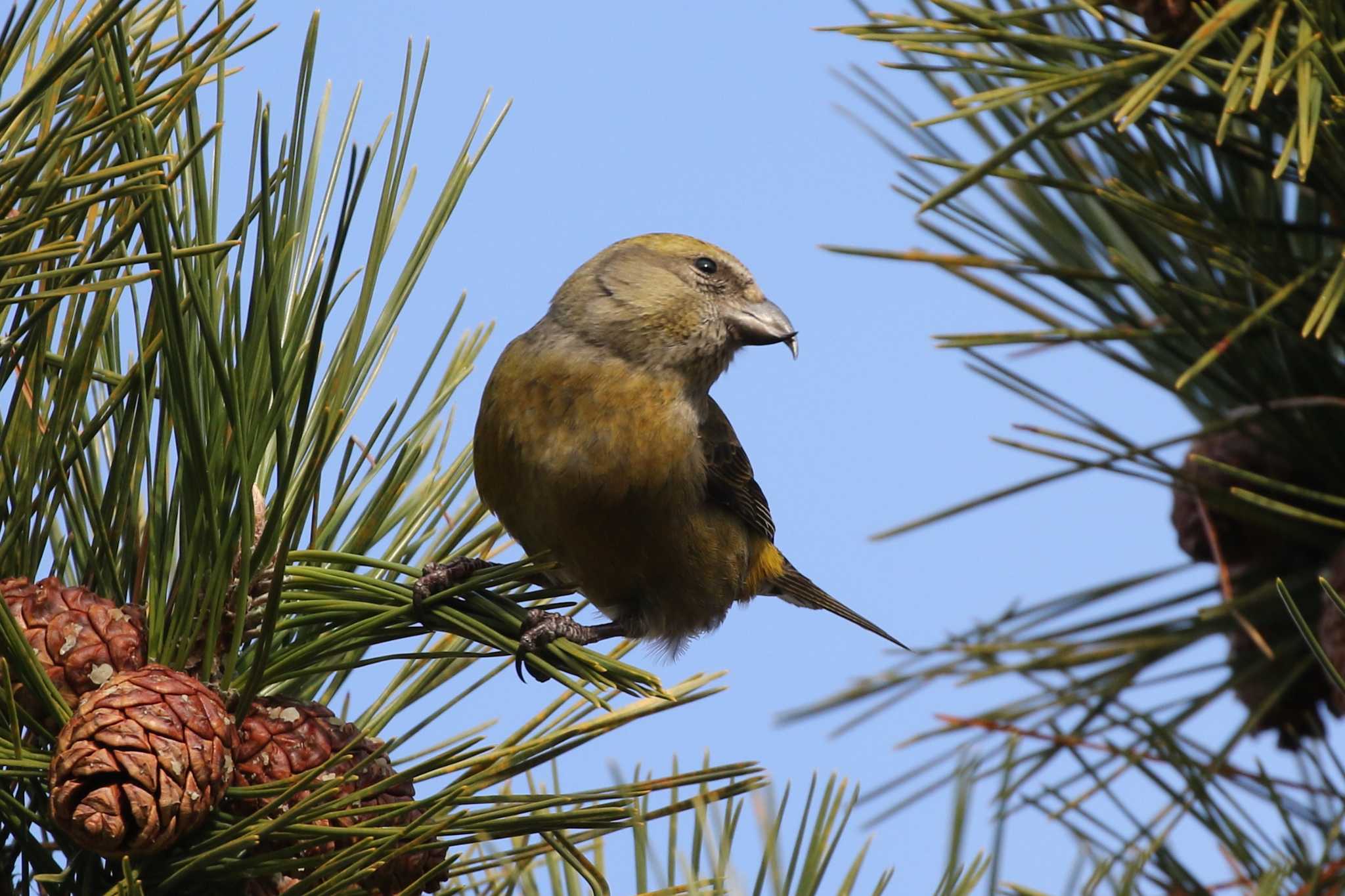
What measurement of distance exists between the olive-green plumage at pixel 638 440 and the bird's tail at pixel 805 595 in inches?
16.4

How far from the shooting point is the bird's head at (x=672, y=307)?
424 centimetres

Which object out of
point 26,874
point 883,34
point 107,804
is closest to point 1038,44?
point 883,34

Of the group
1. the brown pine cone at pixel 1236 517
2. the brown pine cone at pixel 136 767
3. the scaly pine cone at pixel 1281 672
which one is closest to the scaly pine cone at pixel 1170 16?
the brown pine cone at pixel 1236 517

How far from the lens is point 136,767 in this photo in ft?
6.24

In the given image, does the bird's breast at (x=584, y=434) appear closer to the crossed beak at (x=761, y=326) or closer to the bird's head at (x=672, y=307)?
the bird's head at (x=672, y=307)

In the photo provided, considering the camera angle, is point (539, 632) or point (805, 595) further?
point (805, 595)

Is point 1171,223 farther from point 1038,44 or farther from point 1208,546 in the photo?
point 1208,546

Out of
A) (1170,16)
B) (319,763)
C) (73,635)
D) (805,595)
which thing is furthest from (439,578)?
(805,595)

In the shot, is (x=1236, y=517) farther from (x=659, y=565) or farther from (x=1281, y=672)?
(x=659, y=565)

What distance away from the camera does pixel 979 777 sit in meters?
3.12

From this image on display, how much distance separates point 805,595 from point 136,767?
3655 millimetres

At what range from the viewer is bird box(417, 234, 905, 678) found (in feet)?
11.8

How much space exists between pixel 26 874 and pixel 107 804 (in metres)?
0.43

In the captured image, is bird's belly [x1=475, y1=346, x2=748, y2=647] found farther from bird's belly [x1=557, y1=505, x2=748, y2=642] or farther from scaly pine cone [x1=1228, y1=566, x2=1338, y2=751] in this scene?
scaly pine cone [x1=1228, y1=566, x2=1338, y2=751]
